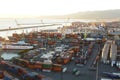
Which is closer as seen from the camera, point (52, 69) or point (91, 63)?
point (52, 69)

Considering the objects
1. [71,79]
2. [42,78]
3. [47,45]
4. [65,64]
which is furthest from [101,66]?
[47,45]

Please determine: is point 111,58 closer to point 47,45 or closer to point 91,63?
point 91,63

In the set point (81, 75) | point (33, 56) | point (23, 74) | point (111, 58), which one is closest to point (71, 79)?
point (81, 75)

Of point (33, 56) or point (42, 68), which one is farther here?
point (33, 56)

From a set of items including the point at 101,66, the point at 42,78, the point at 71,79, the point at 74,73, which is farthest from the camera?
the point at 101,66

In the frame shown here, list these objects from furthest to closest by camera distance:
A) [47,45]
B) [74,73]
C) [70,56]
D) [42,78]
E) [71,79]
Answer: [47,45] < [70,56] < [74,73] < [71,79] < [42,78]

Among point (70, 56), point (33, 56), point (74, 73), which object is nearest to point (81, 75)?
point (74, 73)

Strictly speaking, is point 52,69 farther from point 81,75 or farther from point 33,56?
point 33,56

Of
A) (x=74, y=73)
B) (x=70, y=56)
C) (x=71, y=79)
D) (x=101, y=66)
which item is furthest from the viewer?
(x=70, y=56)

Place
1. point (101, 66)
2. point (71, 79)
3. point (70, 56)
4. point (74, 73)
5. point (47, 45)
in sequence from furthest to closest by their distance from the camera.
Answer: point (47, 45) → point (70, 56) → point (101, 66) → point (74, 73) → point (71, 79)
